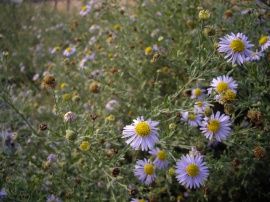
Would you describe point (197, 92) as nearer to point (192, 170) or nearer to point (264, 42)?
point (264, 42)

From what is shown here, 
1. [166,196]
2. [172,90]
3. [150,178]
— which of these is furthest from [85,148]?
[172,90]

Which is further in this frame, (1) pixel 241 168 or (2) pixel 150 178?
(1) pixel 241 168

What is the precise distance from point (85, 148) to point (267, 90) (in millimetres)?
1243

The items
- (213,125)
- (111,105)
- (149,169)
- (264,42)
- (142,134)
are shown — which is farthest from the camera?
(111,105)

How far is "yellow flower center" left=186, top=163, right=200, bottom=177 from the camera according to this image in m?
1.70

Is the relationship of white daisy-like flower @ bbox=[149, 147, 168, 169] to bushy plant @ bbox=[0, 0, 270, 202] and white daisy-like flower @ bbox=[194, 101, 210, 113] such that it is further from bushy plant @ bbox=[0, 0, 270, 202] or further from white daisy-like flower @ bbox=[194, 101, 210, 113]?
white daisy-like flower @ bbox=[194, 101, 210, 113]

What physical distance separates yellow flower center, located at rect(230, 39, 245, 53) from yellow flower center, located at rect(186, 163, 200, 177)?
728 millimetres

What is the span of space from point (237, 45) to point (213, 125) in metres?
0.50

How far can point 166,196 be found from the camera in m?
2.43

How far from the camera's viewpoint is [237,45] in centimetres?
168

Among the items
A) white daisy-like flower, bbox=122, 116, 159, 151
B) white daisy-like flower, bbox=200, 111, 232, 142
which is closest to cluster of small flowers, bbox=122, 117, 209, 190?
white daisy-like flower, bbox=122, 116, 159, 151

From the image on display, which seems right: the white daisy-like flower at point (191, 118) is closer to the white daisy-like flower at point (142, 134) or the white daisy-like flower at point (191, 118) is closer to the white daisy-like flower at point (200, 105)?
the white daisy-like flower at point (200, 105)

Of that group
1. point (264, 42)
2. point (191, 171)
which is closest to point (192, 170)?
point (191, 171)

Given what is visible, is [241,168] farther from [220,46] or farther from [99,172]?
[99,172]
